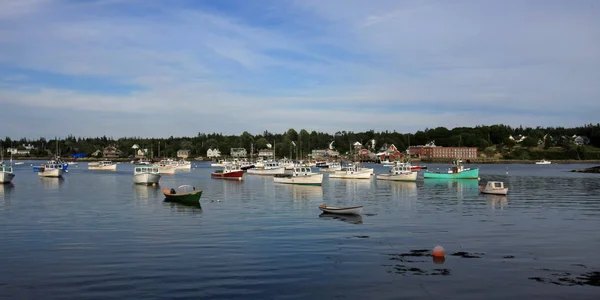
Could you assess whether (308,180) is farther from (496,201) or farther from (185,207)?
(185,207)

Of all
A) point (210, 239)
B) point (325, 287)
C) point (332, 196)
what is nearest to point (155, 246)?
point (210, 239)

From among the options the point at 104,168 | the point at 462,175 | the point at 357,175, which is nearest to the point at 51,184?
the point at 357,175

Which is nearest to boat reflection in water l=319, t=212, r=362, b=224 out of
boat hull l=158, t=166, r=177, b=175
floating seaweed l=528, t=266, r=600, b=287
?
floating seaweed l=528, t=266, r=600, b=287

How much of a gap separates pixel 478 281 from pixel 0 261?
22.8 meters

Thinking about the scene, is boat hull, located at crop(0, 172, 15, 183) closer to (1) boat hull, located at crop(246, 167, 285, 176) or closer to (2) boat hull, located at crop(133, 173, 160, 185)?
(2) boat hull, located at crop(133, 173, 160, 185)

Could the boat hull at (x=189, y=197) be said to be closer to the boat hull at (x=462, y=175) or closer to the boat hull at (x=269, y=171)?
the boat hull at (x=462, y=175)

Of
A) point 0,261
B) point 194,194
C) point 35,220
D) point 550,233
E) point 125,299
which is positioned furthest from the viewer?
point 194,194

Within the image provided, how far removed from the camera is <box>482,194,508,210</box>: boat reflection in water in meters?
55.1

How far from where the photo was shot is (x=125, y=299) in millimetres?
20250

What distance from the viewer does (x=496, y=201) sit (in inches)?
2393

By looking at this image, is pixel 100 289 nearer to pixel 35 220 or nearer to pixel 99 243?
pixel 99 243

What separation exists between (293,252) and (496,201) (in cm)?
3873

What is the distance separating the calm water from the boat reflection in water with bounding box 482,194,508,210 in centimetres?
196

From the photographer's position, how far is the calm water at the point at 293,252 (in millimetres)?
21891
